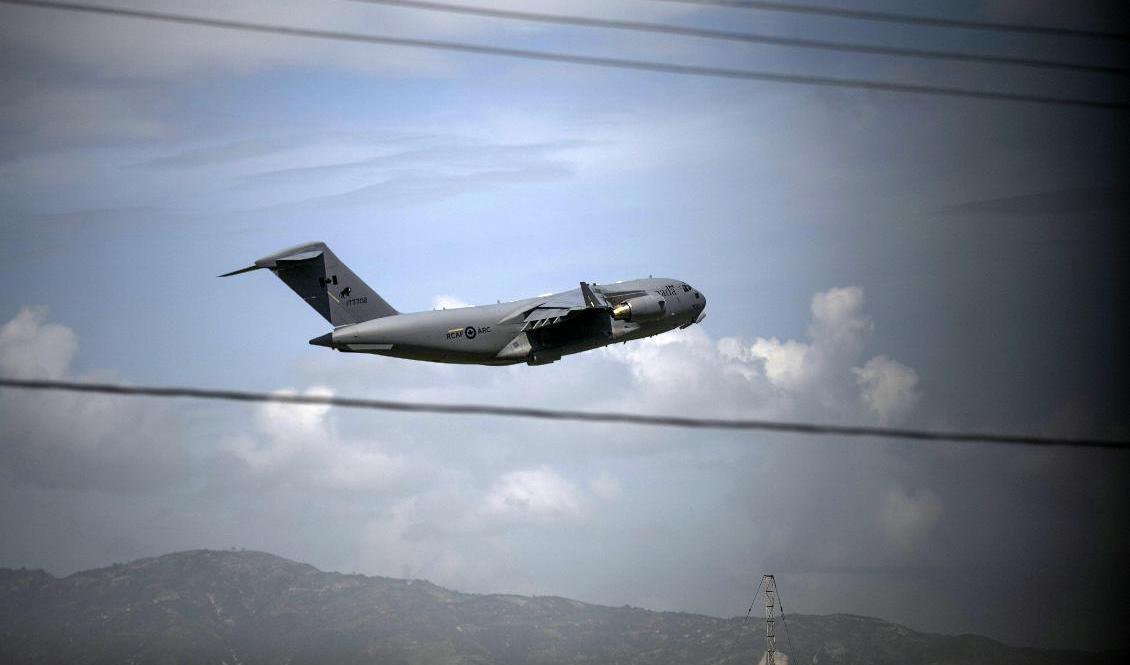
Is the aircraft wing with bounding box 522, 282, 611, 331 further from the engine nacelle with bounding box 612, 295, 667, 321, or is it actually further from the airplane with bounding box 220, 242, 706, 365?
the engine nacelle with bounding box 612, 295, 667, 321

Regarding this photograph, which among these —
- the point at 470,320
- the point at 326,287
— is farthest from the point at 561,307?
the point at 326,287

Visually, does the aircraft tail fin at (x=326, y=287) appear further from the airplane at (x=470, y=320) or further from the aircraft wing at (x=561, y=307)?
the aircraft wing at (x=561, y=307)

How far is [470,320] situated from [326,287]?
983 centimetres

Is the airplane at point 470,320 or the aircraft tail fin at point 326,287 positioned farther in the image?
the aircraft tail fin at point 326,287

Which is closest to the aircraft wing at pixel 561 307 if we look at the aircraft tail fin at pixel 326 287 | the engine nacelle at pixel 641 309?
the engine nacelle at pixel 641 309

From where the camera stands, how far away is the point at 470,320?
246 ft

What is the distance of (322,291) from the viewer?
7844 cm

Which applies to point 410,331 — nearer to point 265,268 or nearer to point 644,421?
point 265,268

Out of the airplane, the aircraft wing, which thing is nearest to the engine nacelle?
the airplane

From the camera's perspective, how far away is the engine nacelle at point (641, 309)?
7900cm

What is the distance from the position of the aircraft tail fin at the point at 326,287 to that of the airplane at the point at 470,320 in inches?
2.4

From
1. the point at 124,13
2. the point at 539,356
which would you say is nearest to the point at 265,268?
the point at 539,356

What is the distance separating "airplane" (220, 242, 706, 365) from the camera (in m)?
73.9

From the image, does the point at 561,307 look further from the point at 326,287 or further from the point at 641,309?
the point at 326,287
